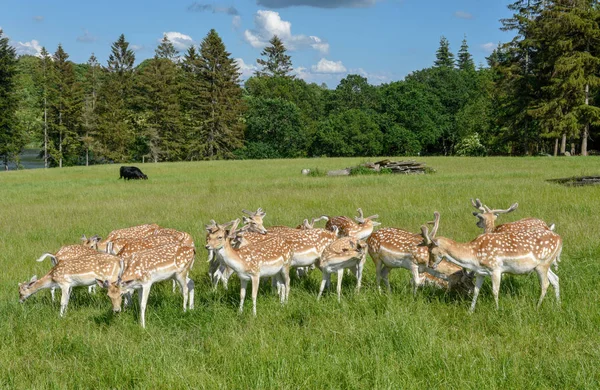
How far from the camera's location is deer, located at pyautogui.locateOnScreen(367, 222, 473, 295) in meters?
6.97

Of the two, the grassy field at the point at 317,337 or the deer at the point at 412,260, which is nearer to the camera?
the grassy field at the point at 317,337

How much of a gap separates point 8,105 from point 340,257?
56.7 metres

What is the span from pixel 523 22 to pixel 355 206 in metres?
42.5

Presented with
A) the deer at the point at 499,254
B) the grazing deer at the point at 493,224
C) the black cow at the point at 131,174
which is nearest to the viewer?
the deer at the point at 499,254

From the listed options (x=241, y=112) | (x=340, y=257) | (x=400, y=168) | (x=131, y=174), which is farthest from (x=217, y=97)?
(x=340, y=257)

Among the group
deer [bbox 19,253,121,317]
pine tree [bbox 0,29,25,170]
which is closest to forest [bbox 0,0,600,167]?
pine tree [bbox 0,29,25,170]

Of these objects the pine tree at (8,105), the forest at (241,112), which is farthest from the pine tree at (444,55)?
the pine tree at (8,105)

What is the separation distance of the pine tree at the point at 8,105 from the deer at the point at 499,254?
56159 millimetres

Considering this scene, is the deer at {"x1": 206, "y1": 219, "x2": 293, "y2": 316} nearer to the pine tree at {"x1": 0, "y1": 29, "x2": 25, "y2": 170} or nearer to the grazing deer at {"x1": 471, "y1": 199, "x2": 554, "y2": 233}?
the grazing deer at {"x1": 471, "y1": 199, "x2": 554, "y2": 233}

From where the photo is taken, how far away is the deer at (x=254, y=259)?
672 centimetres

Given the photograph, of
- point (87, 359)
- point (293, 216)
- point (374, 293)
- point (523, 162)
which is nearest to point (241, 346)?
point (87, 359)

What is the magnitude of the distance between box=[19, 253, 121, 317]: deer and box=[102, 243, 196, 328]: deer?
30cm

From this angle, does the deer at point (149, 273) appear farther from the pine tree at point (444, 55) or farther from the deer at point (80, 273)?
the pine tree at point (444, 55)

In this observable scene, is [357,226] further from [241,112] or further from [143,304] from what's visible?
[241,112]
